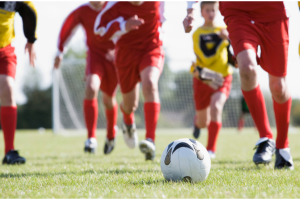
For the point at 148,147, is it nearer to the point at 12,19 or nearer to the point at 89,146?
the point at 89,146

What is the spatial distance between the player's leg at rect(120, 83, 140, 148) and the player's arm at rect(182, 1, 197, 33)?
150cm

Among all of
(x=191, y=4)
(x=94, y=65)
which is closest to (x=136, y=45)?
(x=191, y=4)

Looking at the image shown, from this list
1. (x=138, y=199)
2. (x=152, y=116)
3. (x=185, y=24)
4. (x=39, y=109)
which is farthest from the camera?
(x=39, y=109)

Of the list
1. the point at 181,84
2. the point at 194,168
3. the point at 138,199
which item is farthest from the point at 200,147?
the point at 181,84

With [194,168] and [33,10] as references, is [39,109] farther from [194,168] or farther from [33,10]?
[194,168]

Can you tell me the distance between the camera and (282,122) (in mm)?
3215

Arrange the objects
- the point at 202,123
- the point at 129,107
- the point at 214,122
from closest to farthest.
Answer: the point at 129,107
the point at 214,122
the point at 202,123

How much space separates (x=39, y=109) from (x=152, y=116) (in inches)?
1152

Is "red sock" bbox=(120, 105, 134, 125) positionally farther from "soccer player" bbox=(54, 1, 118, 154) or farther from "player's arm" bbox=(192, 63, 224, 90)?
"player's arm" bbox=(192, 63, 224, 90)

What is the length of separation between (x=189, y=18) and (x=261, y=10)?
67 centimetres

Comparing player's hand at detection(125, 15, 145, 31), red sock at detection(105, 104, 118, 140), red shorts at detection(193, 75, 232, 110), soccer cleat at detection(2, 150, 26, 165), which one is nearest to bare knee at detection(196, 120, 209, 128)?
red shorts at detection(193, 75, 232, 110)

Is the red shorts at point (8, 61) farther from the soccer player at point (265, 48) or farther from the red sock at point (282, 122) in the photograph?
the red sock at point (282, 122)

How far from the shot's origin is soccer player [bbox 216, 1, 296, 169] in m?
3.01

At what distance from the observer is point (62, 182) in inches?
93.2
